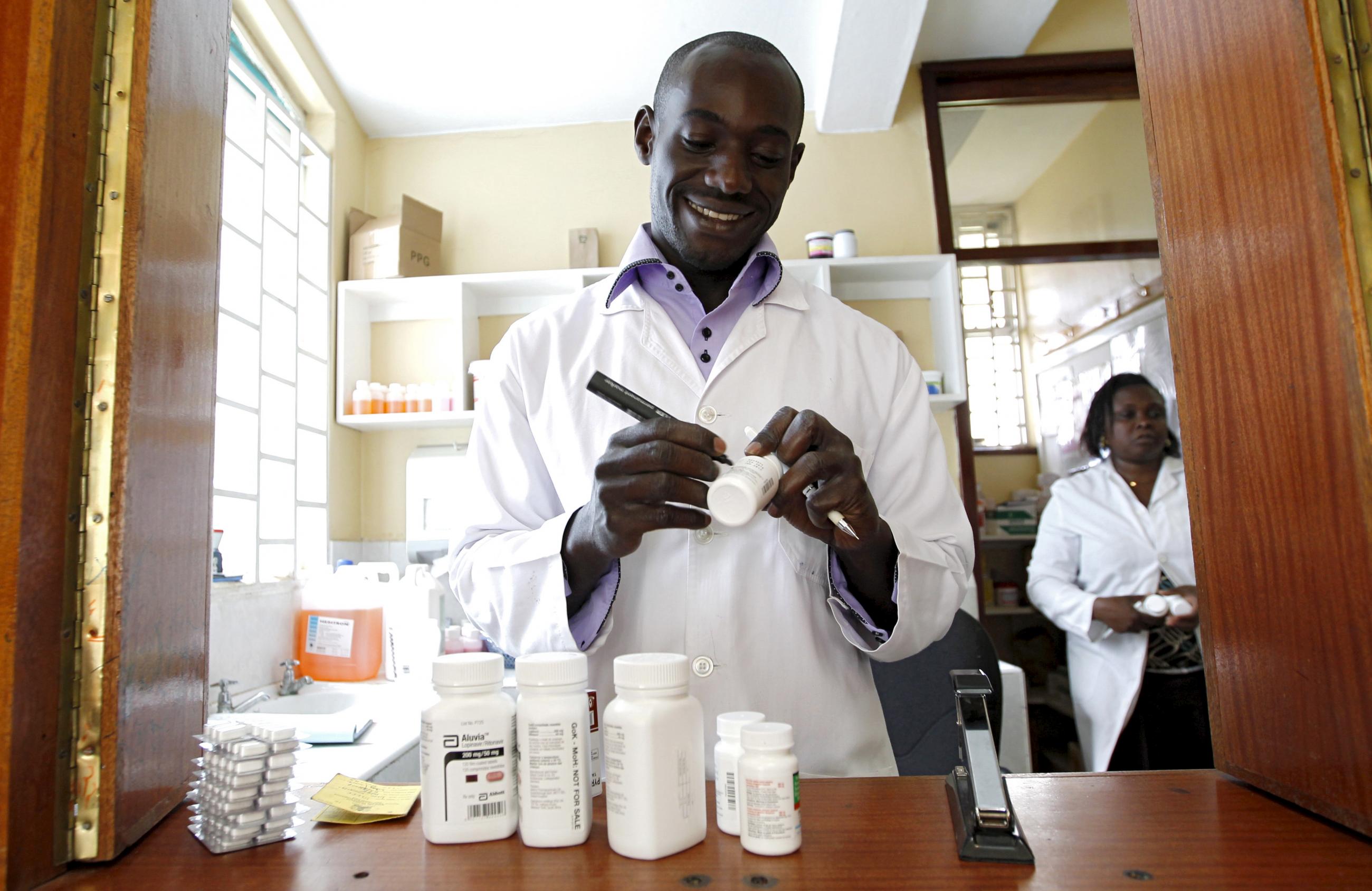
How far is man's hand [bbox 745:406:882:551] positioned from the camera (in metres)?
0.82

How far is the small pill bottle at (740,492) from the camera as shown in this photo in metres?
0.76

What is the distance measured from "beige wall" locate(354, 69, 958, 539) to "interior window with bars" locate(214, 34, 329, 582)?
0.36m

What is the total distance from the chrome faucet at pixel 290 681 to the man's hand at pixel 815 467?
214cm

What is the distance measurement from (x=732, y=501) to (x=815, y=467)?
0.32 feet

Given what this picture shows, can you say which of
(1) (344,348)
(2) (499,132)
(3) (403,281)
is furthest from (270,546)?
(2) (499,132)

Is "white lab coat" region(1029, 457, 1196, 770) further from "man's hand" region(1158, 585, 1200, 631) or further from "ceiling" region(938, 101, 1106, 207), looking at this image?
"ceiling" region(938, 101, 1106, 207)

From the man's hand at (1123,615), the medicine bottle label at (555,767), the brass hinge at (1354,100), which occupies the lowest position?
the man's hand at (1123,615)

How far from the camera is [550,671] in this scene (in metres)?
0.70

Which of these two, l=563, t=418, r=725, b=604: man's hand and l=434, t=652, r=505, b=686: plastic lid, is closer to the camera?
l=434, t=652, r=505, b=686: plastic lid

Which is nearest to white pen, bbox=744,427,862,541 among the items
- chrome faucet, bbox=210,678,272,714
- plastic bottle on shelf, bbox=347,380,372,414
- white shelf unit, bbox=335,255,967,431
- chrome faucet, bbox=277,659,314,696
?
chrome faucet, bbox=210,678,272,714

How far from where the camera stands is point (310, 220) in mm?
3107

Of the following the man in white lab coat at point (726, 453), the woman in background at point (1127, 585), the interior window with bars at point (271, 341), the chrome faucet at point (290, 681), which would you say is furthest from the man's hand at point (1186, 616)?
the interior window with bars at point (271, 341)

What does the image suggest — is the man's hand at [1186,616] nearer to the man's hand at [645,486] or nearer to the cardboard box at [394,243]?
the man's hand at [645,486]

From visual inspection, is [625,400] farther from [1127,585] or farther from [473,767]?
[1127,585]
